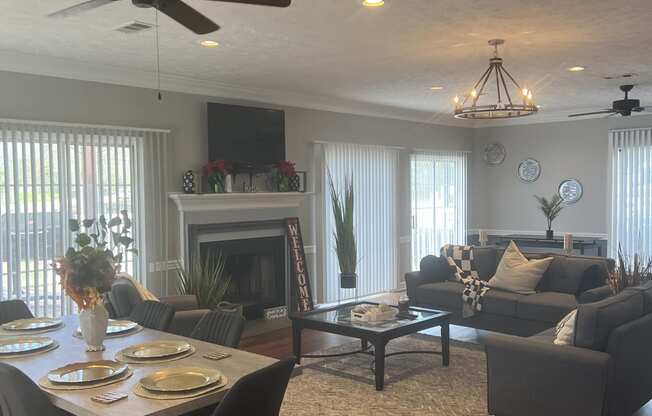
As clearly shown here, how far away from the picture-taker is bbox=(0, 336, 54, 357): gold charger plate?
288 cm

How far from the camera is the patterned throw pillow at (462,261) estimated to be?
257 inches

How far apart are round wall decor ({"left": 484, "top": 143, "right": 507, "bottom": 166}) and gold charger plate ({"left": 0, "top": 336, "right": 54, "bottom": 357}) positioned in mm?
8250

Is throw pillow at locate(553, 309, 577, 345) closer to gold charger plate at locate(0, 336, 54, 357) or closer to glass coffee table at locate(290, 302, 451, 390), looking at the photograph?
glass coffee table at locate(290, 302, 451, 390)

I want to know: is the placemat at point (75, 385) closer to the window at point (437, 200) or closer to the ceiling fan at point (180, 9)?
the ceiling fan at point (180, 9)

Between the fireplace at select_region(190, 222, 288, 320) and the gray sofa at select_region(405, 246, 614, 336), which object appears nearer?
the gray sofa at select_region(405, 246, 614, 336)

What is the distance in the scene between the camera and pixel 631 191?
28.1 feet

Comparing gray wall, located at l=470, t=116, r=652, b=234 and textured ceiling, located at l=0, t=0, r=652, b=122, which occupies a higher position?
textured ceiling, located at l=0, t=0, r=652, b=122

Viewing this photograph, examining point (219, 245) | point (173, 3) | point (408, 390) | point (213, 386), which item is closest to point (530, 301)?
point (408, 390)

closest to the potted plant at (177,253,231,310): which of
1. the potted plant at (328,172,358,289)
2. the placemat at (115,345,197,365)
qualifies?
the potted plant at (328,172,358,289)

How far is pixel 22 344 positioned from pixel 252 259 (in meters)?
3.99

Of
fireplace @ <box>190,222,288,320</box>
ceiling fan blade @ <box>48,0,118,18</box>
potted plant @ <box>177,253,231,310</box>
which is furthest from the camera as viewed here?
fireplace @ <box>190,222,288,320</box>

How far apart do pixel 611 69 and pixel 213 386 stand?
16.5 feet

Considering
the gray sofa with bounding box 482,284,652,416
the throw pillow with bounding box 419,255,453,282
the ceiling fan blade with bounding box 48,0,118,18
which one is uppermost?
the ceiling fan blade with bounding box 48,0,118,18

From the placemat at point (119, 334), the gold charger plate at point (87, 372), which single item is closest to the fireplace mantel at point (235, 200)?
the placemat at point (119, 334)
